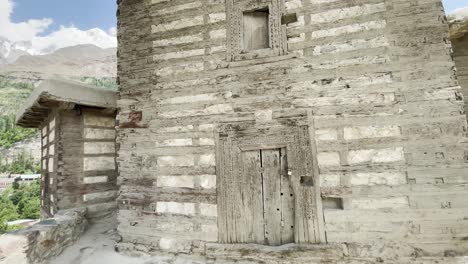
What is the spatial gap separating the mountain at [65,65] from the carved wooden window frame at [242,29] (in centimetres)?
6275

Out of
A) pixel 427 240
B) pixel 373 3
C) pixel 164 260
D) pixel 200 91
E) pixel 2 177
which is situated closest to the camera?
pixel 427 240

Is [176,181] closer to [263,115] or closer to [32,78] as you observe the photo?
[263,115]

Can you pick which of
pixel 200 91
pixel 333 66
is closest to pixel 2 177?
pixel 200 91

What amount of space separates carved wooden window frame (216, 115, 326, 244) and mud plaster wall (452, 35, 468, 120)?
4112 millimetres

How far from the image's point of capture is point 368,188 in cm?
339

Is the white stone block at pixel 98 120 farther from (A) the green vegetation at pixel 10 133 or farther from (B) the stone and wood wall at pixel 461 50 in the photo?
(A) the green vegetation at pixel 10 133

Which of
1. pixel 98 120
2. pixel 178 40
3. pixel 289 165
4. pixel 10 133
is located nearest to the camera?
pixel 289 165

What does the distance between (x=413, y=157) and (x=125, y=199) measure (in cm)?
442

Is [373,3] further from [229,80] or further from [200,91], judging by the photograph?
[200,91]

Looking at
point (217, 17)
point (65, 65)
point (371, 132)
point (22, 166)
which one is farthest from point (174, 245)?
point (65, 65)

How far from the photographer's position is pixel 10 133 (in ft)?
91.2

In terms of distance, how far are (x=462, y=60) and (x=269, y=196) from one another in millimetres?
5220

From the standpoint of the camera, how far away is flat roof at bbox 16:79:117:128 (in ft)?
15.7

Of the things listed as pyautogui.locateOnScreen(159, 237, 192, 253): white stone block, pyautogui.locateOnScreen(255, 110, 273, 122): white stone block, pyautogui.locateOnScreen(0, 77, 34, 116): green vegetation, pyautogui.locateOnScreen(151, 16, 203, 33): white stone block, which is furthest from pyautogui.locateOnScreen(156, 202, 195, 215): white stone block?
pyautogui.locateOnScreen(0, 77, 34, 116): green vegetation
